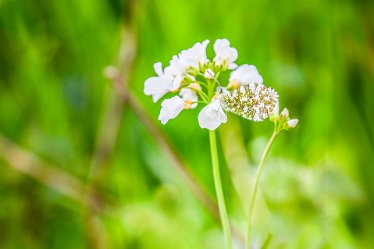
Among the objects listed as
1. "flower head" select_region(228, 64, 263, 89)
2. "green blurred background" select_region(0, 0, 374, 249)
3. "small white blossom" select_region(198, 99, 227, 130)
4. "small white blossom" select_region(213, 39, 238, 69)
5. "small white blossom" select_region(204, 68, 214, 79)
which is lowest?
"small white blossom" select_region(198, 99, 227, 130)

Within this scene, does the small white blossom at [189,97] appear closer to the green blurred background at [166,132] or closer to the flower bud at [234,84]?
the flower bud at [234,84]

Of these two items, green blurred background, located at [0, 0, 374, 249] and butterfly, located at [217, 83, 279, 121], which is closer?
butterfly, located at [217, 83, 279, 121]

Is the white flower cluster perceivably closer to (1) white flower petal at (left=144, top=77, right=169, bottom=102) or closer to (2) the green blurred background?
(1) white flower petal at (left=144, top=77, right=169, bottom=102)

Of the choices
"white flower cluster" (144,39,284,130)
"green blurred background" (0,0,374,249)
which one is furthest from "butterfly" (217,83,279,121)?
"green blurred background" (0,0,374,249)

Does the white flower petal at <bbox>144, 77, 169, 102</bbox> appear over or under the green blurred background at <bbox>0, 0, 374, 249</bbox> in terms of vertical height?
under

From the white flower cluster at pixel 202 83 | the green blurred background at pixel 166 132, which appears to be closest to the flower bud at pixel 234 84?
the white flower cluster at pixel 202 83
